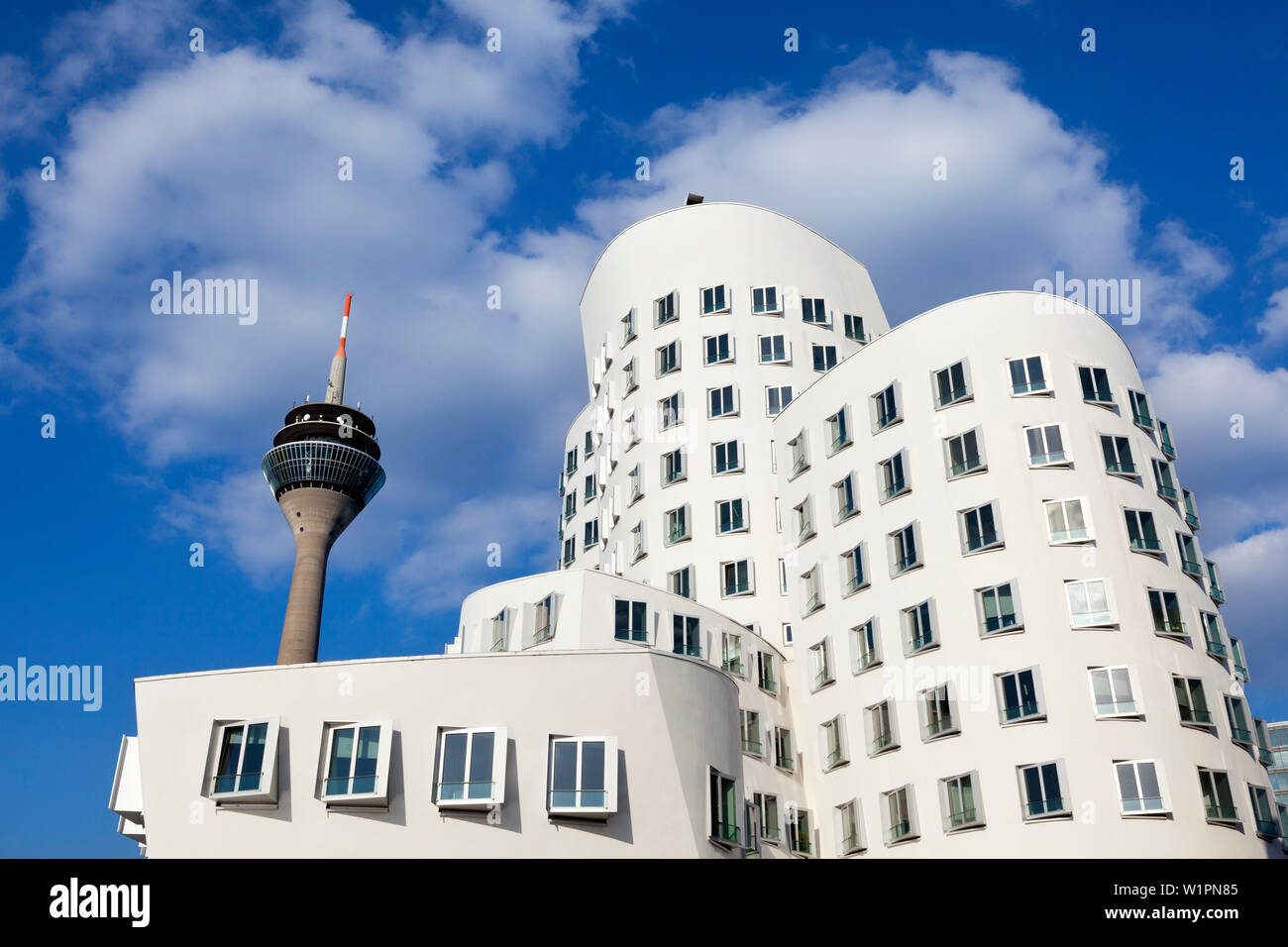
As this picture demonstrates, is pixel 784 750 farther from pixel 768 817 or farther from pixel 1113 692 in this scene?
pixel 1113 692

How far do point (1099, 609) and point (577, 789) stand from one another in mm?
18281

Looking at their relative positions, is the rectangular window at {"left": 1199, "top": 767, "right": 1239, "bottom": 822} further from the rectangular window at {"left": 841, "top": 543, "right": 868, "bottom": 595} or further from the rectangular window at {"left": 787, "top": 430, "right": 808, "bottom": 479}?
the rectangular window at {"left": 787, "top": 430, "right": 808, "bottom": 479}

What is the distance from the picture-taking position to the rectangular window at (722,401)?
173 feet

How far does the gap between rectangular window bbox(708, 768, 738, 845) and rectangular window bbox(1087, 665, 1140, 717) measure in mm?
11799

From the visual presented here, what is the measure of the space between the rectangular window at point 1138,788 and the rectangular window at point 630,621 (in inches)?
681

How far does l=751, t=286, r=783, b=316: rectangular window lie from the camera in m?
55.9

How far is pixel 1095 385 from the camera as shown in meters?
40.0

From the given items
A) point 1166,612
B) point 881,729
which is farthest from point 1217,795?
point 881,729

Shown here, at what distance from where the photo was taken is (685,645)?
4250 cm

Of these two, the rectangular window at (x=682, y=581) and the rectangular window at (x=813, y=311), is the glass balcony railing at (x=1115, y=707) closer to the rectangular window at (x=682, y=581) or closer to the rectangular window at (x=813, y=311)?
the rectangular window at (x=682, y=581)

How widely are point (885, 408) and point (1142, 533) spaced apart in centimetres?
1059

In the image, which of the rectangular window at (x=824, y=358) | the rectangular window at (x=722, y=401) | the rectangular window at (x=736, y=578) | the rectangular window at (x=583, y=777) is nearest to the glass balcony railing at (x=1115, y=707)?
the rectangular window at (x=583, y=777)

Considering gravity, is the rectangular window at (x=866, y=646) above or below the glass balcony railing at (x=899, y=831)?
above
